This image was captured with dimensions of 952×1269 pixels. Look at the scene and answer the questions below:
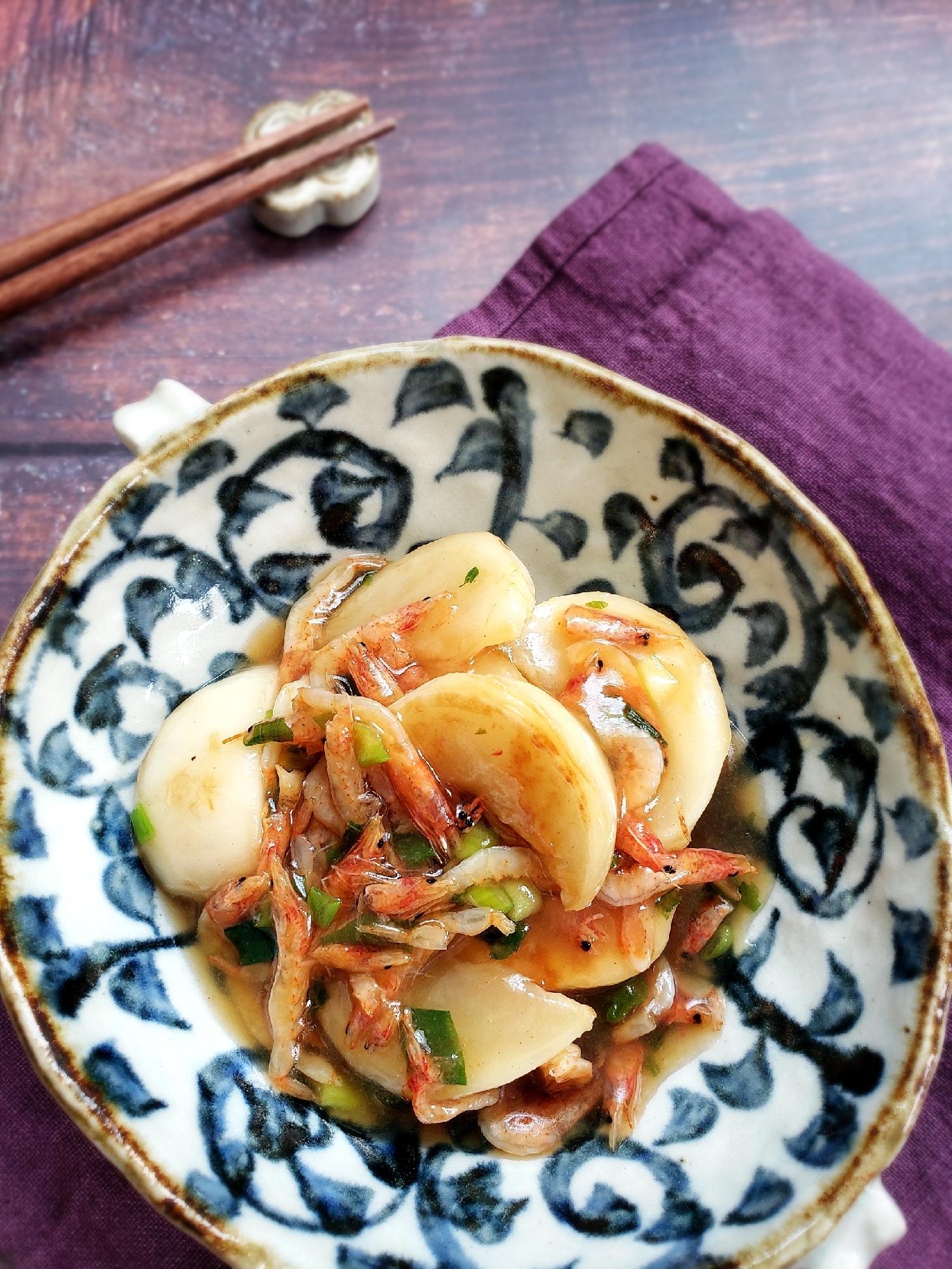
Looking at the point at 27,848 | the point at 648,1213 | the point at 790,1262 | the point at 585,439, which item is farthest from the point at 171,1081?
the point at 585,439

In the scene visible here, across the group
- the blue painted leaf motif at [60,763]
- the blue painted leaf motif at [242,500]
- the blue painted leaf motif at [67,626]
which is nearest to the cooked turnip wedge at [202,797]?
the blue painted leaf motif at [60,763]

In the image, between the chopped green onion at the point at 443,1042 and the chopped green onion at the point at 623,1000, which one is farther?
the chopped green onion at the point at 623,1000

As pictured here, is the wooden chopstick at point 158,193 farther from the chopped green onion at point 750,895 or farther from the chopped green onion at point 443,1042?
the chopped green onion at point 750,895

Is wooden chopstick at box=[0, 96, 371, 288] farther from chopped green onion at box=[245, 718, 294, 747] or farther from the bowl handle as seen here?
chopped green onion at box=[245, 718, 294, 747]

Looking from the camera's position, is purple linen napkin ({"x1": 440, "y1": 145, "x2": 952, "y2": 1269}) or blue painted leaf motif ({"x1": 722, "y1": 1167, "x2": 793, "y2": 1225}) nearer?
blue painted leaf motif ({"x1": 722, "y1": 1167, "x2": 793, "y2": 1225})

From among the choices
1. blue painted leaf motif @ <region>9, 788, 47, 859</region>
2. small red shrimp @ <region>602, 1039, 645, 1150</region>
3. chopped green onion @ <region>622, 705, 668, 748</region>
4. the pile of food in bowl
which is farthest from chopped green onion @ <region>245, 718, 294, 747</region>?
small red shrimp @ <region>602, 1039, 645, 1150</region>

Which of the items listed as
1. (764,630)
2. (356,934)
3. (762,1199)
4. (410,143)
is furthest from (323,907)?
(410,143)
